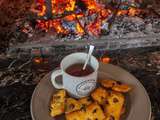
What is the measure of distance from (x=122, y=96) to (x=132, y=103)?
1.5 inches

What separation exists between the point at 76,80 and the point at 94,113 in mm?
96

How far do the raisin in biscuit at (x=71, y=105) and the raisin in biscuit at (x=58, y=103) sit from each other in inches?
0.4

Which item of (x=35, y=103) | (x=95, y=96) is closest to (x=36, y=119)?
(x=35, y=103)

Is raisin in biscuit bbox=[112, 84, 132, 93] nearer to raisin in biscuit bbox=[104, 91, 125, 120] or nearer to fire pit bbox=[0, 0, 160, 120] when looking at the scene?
raisin in biscuit bbox=[104, 91, 125, 120]

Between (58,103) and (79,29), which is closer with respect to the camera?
(58,103)

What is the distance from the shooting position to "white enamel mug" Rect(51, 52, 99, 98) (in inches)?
30.4

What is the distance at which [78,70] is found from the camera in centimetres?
81

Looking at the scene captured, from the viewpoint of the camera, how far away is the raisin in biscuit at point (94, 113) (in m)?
0.78

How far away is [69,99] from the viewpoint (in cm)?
80

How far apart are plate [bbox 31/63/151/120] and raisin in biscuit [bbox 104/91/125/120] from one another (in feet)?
0.10

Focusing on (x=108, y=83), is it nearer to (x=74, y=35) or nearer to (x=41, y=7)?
(x=74, y=35)

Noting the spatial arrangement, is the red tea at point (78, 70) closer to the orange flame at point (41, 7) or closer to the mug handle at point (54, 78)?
the mug handle at point (54, 78)

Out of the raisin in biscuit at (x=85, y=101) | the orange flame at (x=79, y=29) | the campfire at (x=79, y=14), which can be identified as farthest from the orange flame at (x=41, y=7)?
the raisin in biscuit at (x=85, y=101)

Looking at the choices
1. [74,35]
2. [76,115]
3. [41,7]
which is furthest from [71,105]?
[41,7]
